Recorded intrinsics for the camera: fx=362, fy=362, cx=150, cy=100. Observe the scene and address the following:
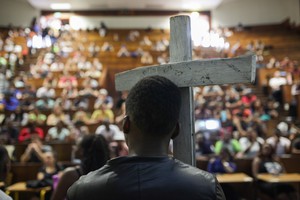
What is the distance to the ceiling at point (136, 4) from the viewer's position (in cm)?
1708

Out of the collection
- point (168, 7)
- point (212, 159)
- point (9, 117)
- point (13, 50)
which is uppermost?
point (168, 7)

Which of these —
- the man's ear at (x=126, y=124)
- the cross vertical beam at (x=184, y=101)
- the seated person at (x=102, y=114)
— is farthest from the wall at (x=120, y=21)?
the man's ear at (x=126, y=124)

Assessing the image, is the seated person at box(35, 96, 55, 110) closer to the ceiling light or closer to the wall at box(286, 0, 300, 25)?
the ceiling light

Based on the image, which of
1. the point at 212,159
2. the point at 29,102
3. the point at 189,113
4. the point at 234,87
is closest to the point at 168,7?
the point at 234,87

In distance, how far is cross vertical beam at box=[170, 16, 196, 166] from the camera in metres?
1.32

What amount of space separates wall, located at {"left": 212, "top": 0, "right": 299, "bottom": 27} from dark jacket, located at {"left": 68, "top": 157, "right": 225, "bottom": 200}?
58.9 feet

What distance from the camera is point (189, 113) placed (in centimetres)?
132

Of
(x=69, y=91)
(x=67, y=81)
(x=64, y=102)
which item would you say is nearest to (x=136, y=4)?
(x=67, y=81)

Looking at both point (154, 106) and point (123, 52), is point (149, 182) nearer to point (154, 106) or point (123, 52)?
point (154, 106)

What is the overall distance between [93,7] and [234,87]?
9.20 meters

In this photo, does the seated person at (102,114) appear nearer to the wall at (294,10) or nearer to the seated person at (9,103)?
the seated person at (9,103)

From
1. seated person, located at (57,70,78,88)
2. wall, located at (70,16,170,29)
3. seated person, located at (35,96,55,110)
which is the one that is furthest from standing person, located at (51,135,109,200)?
wall, located at (70,16,170,29)

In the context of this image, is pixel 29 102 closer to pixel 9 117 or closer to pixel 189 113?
pixel 9 117

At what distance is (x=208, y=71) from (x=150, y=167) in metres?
0.48
